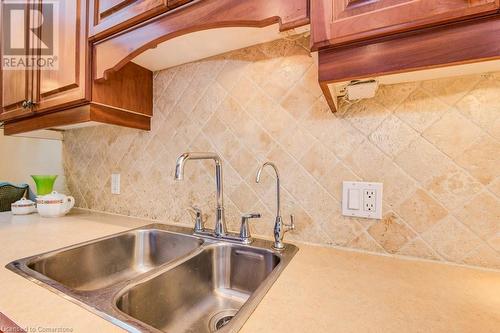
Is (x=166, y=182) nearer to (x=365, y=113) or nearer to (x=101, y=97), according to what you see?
(x=101, y=97)

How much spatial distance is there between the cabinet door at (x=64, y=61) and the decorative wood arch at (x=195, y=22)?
8 centimetres

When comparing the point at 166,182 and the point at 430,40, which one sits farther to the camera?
the point at 166,182

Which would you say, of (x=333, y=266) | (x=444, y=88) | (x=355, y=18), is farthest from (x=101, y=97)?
(x=444, y=88)

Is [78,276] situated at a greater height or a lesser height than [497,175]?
lesser

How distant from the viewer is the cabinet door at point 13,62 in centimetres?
119

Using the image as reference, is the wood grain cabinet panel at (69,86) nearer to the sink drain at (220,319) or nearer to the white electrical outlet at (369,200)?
the sink drain at (220,319)

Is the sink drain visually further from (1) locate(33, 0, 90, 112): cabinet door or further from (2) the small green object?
(2) the small green object

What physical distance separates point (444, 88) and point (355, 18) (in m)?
0.41

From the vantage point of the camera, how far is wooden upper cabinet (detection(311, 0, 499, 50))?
1.36ft

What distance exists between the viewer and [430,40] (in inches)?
17.7

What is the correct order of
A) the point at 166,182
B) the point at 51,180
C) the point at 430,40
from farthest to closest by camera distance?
the point at 51,180 → the point at 166,182 → the point at 430,40

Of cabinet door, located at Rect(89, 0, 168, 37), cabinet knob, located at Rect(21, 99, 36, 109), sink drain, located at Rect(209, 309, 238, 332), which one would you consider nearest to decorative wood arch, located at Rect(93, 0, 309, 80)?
cabinet door, located at Rect(89, 0, 168, 37)

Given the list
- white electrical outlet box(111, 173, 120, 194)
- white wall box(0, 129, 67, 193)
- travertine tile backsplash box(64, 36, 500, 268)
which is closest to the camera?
travertine tile backsplash box(64, 36, 500, 268)

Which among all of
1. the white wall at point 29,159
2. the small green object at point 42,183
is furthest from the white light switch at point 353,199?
the white wall at point 29,159
